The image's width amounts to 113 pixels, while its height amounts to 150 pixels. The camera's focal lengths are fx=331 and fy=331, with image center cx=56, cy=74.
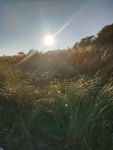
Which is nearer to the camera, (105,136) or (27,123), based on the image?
(105,136)

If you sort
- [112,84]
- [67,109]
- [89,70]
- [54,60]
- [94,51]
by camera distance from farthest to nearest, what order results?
[54,60] < [94,51] < [89,70] < [112,84] < [67,109]

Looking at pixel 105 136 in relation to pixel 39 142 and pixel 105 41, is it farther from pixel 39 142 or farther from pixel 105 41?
pixel 105 41

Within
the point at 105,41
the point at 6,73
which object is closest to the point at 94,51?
the point at 105,41

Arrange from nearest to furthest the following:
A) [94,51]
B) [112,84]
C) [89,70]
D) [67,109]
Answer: [67,109] → [112,84] → [89,70] → [94,51]

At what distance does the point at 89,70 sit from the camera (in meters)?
7.89

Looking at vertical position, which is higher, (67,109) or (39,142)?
(67,109)

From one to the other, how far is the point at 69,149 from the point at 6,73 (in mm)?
3379

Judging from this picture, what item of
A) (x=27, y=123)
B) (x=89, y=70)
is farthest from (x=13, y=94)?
(x=89, y=70)

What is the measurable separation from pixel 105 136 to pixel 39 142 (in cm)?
86

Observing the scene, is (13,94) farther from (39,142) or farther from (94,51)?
(94,51)

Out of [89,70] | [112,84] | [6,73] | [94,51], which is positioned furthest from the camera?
[94,51]

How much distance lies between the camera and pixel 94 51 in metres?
9.84

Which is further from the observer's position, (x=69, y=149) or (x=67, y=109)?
(x=67, y=109)

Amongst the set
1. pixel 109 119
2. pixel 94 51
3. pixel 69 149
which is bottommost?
pixel 69 149
